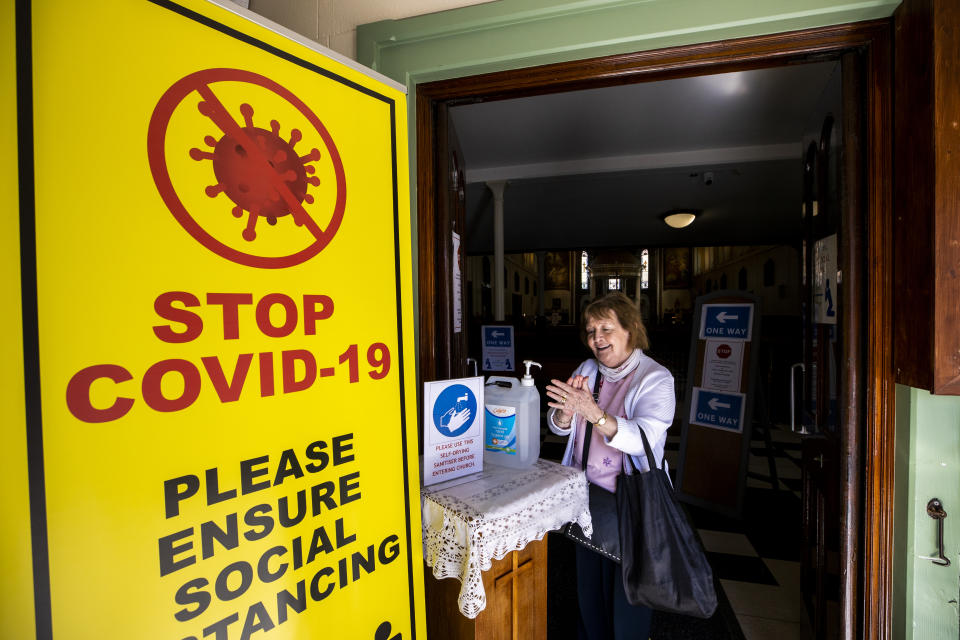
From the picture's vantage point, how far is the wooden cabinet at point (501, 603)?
1.17 metres

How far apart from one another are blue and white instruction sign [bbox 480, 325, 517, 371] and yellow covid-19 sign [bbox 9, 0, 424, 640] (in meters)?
4.93

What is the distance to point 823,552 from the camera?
1591 mm

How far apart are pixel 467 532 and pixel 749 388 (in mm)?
2623

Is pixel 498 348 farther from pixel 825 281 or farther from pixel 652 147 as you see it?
pixel 825 281

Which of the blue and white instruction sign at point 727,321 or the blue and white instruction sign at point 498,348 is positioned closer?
the blue and white instruction sign at point 727,321

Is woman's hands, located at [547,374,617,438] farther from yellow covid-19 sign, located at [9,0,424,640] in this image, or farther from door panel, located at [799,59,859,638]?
door panel, located at [799,59,859,638]

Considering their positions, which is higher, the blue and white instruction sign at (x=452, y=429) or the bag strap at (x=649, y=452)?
the blue and white instruction sign at (x=452, y=429)

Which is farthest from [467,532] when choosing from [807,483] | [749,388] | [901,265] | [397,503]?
[749,388]

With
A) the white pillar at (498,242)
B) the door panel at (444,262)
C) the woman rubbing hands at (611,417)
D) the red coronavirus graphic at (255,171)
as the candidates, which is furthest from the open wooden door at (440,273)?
the white pillar at (498,242)

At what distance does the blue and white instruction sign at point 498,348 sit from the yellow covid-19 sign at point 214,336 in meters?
4.93

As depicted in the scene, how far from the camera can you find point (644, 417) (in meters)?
1.50

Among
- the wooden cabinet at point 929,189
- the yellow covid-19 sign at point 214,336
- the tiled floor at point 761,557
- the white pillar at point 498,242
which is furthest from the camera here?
the white pillar at point 498,242

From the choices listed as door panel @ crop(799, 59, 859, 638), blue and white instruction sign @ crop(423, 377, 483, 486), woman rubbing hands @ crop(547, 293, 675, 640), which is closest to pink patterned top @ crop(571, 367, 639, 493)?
woman rubbing hands @ crop(547, 293, 675, 640)

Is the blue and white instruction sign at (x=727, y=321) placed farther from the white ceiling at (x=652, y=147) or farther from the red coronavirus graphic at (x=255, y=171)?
the red coronavirus graphic at (x=255, y=171)
